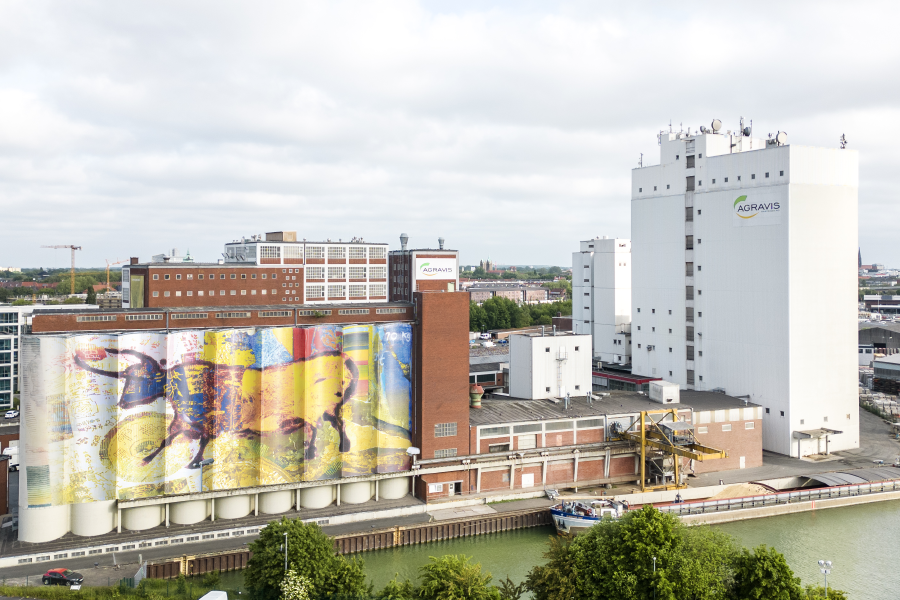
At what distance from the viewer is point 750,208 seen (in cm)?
5250

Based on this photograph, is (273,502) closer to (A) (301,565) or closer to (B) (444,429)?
(B) (444,429)

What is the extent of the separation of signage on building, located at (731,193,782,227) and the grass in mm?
41531

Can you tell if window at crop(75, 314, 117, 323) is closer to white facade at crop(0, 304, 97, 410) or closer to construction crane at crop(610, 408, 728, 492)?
construction crane at crop(610, 408, 728, 492)

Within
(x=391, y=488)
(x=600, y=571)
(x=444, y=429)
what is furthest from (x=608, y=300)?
(x=600, y=571)

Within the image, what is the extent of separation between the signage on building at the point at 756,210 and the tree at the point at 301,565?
3792cm

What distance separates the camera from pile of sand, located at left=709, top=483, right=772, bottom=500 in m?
44.8

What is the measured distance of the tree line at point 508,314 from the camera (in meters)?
135

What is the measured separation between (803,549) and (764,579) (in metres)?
16.2

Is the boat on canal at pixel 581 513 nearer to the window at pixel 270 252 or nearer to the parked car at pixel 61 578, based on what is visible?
the parked car at pixel 61 578

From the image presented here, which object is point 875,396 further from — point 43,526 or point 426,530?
point 43,526

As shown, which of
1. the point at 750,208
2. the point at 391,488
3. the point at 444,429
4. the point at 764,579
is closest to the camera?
the point at 764,579

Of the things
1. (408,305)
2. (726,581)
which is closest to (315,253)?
(408,305)

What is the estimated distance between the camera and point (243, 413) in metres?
38.1

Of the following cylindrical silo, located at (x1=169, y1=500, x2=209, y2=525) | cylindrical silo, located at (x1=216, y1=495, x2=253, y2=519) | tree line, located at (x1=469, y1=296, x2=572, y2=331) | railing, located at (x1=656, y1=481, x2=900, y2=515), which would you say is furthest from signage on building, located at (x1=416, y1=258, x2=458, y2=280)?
cylindrical silo, located at (x1=169, y1=500, x2=209, y2=525)
